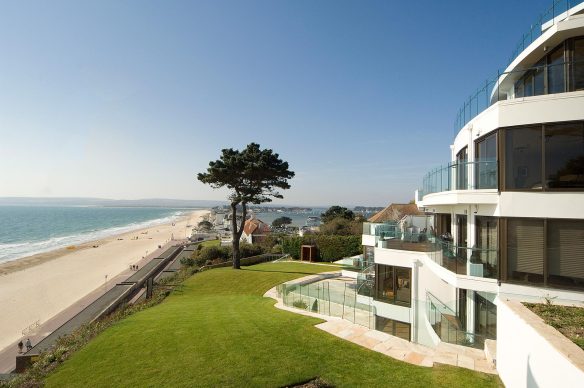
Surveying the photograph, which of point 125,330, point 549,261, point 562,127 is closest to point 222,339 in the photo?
point 125,330

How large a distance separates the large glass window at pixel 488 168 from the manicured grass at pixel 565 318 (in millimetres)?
3569

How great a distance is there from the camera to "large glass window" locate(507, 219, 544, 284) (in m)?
8.91

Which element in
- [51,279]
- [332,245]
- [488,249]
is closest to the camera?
[488,249]

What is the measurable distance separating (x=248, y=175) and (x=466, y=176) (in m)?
21.4

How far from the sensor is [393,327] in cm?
1252

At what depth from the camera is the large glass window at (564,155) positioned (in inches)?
333

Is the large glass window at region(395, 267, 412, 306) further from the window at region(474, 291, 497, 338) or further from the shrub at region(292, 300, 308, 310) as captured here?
the shrub at region(292, 300, 308, 310)

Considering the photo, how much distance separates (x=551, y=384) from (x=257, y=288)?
20.0 metres

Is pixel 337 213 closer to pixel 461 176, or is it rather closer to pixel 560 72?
pixel 461 176

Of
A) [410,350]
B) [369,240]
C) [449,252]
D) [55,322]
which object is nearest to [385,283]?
[369,240]

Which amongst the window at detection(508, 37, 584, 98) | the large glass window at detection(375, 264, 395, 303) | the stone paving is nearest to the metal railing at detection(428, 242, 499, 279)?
the stone paving

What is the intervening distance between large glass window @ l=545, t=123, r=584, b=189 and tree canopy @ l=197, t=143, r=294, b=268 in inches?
884

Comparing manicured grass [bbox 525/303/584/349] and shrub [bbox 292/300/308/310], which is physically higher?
manicured grass [bbox 525/303/584/349]

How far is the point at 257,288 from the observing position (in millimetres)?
23453
